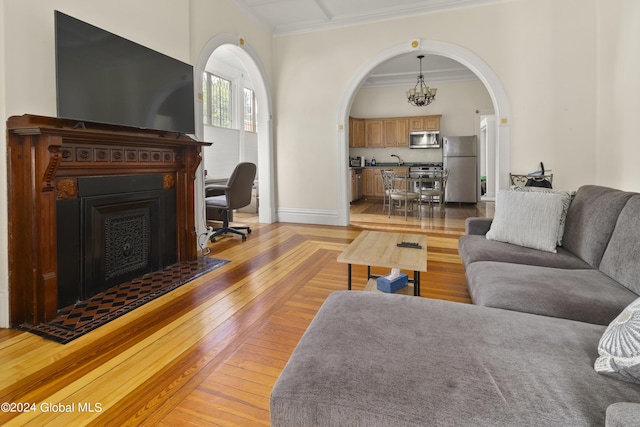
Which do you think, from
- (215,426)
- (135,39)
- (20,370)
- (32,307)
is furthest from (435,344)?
(135,39)

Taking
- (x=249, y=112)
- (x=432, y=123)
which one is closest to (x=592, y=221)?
(x=249, y=112)

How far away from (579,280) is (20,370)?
2.82 meters

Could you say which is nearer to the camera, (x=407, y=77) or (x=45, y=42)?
(x=45, y=42)

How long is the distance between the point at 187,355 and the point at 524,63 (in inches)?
207

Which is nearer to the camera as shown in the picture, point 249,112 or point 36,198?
point 36,198

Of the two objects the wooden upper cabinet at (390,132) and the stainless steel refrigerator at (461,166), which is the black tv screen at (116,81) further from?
the wooden upper cabinet at (390,132)

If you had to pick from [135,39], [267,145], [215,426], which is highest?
[135,39]

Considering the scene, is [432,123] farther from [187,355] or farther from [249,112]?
[187,355]

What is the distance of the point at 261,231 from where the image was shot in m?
5.22

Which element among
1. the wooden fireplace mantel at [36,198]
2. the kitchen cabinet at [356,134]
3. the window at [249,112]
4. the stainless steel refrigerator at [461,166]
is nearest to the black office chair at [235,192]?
the wooden fireplace mantel at [36,198]

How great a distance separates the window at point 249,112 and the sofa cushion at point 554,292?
6.81m

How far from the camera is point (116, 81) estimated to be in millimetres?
2713

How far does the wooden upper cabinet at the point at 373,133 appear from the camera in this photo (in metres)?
9.38

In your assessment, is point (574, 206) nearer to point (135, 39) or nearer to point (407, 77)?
point (135, 39)
